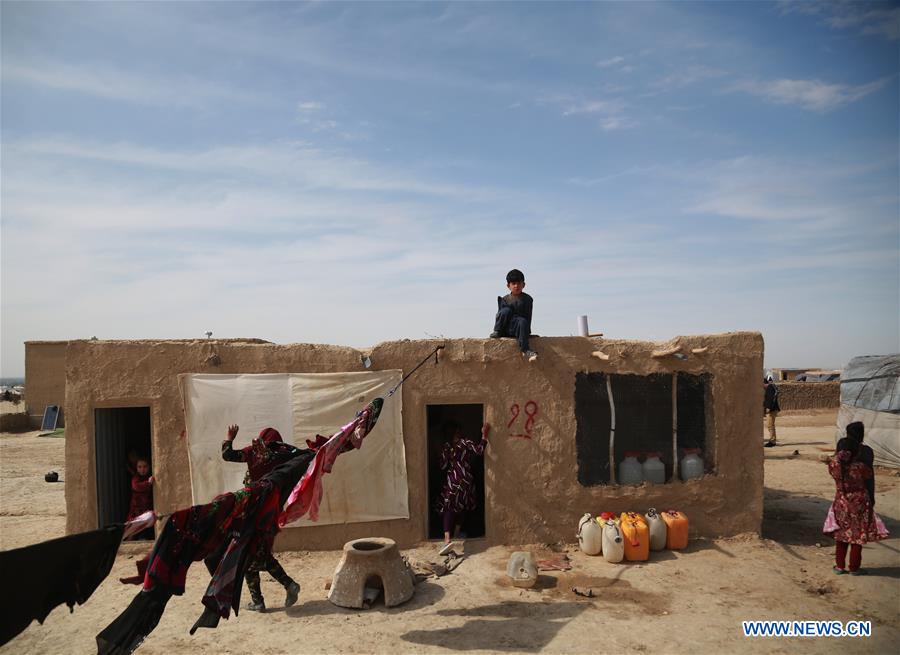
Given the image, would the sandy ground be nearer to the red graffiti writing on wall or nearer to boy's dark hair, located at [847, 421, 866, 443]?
the red graffiti writing on wall

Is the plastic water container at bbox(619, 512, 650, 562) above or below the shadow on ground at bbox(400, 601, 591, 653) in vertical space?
above

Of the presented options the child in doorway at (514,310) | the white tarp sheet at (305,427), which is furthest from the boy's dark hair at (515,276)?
the white tarp sheet at (305,427)

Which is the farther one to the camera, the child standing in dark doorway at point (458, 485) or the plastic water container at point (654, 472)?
the plastic water container at point (654, 472)

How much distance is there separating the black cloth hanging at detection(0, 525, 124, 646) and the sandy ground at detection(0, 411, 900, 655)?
1.72 meters

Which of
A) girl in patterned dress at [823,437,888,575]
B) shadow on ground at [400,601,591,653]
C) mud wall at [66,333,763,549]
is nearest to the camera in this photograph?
shadow on ground at [400,601,591,653]

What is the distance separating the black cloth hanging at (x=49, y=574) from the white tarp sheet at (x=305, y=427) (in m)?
3.29

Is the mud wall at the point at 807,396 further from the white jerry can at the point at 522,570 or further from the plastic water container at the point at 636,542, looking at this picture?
the white jerry can at the point at 522,570

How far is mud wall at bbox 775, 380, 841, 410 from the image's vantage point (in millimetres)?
22703

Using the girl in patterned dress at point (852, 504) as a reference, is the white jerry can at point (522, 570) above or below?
below

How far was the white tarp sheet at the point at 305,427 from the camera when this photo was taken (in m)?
7.92

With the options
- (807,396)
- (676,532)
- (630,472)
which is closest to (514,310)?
(630,472)

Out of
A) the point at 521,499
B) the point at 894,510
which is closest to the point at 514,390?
the point at 521,499

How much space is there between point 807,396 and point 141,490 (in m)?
21.4

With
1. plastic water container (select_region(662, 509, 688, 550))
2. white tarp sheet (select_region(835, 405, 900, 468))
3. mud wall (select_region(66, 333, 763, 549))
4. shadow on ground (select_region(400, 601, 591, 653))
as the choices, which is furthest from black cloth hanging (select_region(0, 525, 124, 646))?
white tarp sheet (select_region(835, 405, 900, 468))
